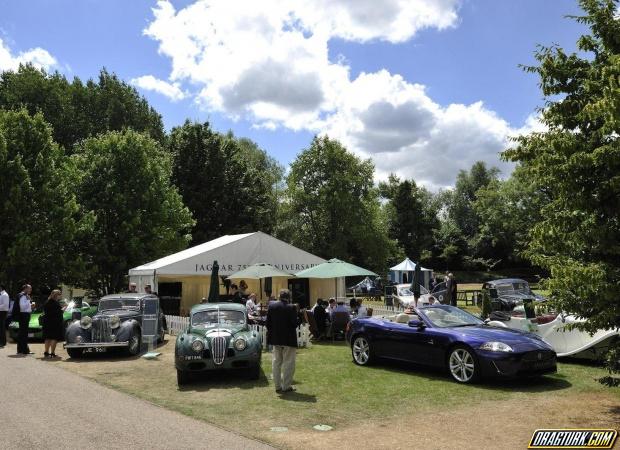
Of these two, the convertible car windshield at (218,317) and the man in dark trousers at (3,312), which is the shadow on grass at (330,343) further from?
the man in dark trousers at (3,312)

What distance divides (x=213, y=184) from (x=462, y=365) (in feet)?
113

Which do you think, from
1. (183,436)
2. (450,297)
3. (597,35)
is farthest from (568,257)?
(450,297)

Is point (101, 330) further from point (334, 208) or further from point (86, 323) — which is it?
point (334, 208)

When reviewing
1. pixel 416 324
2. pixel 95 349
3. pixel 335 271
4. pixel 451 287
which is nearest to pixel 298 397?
pixel 416 324

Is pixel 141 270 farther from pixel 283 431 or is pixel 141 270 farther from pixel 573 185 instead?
pixel 573 185

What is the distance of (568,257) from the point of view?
7113 mm

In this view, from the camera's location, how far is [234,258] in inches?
914

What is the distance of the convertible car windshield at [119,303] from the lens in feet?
49.9

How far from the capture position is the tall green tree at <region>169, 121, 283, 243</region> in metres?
41.8

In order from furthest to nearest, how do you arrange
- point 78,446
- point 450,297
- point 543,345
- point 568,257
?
point 450,297, point 543,345, point 568,257, point 78,446

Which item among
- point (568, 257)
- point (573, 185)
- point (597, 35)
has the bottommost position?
point (568, 257)

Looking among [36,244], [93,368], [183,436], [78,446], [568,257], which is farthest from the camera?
[36,244]

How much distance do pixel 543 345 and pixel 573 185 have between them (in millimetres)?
3911

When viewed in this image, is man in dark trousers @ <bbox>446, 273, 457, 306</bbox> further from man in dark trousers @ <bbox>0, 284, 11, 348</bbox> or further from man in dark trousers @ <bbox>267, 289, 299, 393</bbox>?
man in dark trousers @ <bbox>0, 284, 11, 348</bbox>
